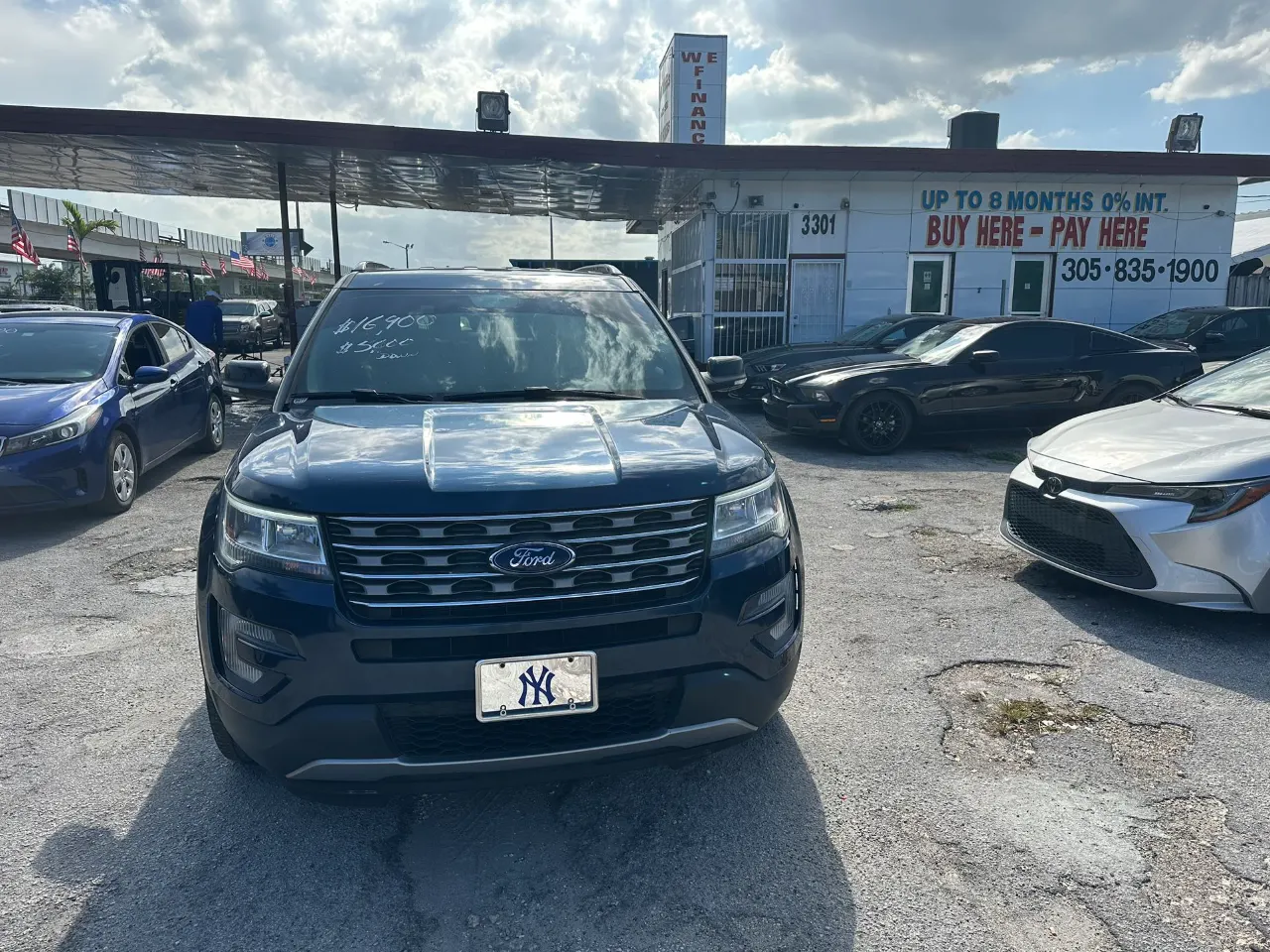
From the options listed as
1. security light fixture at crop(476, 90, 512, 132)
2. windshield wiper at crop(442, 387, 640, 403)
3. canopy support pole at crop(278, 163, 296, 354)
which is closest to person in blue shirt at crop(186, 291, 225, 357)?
canopy support pole at crop(278, 163, 296, 354)

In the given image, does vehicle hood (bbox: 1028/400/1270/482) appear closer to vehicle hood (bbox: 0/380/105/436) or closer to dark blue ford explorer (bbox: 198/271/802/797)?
dark blue ford explorer (bbox: 198/271/802/797)

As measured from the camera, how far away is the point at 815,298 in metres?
16.6

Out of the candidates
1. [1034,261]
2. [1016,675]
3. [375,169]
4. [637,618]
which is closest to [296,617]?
[637,618]

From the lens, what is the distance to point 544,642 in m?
2.31

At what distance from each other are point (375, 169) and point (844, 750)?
14.8 meters

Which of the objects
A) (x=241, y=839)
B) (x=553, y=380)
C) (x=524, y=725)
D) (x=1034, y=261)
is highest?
(x=1034, y=261)

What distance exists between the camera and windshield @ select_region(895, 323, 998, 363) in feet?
31.2

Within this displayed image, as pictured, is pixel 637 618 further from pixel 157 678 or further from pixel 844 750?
pixel 157 678

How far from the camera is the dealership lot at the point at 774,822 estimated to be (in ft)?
7.55

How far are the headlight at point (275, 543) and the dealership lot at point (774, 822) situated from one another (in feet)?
3.09

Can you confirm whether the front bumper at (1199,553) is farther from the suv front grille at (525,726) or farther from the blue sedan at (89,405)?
the blue sedan at (89,405)

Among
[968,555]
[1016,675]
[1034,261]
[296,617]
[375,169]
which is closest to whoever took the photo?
[296,617]

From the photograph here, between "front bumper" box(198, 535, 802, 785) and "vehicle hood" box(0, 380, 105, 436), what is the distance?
15.2ft

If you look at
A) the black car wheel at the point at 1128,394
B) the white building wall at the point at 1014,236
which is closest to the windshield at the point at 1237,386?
the black car wheel at the point at 1128,394
